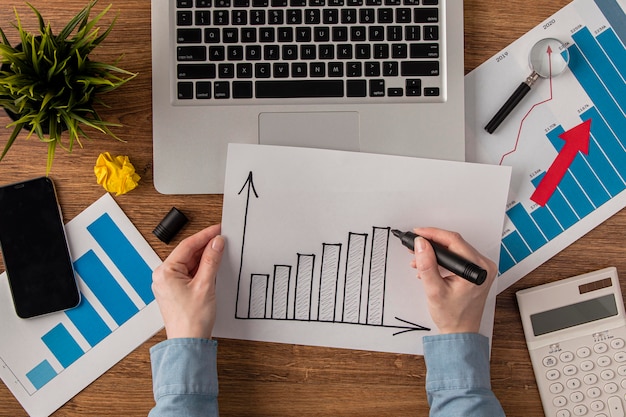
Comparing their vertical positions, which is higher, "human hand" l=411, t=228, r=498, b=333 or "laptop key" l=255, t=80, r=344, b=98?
"laptop key" l=255, t=80, r=344, b=98

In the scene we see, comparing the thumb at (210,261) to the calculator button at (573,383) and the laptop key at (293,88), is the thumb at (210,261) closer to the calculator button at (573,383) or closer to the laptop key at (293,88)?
the laptop key at (293,88)

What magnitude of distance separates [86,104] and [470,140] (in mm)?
494

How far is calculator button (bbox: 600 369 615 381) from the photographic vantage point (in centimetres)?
72

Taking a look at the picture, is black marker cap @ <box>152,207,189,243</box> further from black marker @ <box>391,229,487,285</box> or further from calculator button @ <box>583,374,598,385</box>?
calculator button @ <box>583,374,598,385</box>

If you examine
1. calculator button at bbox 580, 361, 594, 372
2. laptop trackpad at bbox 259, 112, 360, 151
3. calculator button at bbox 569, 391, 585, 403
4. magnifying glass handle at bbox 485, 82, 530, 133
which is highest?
magnifying glass handle at bbox 485, 82, 530, 133

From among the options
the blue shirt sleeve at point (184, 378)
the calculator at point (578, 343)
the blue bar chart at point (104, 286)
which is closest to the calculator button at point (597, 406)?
the calculator at point (578, 343)

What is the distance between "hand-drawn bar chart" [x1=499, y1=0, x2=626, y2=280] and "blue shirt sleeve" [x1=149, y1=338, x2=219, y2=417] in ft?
1.34

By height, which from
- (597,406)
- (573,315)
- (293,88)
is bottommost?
(597,406)

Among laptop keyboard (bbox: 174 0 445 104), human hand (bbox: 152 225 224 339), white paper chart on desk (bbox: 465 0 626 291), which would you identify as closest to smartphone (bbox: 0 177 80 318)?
human hand (bbox: 152 225 224 339)

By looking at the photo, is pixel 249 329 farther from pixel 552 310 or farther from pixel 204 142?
pixel 552 310

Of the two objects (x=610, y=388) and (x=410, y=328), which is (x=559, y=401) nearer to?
(x=610, y=388)

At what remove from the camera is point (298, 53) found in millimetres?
721

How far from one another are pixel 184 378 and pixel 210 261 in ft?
0.48

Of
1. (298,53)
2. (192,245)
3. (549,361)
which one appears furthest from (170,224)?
(549,361)
